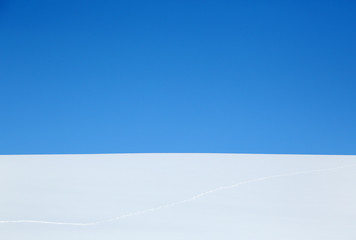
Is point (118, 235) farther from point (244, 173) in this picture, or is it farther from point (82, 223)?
point (244, 173)

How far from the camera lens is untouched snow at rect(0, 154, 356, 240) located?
1713 millimetres

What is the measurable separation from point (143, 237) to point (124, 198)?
2.02ft

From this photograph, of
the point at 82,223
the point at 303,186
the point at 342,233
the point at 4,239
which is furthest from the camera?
the point at 303,186

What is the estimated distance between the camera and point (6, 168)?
282 cm

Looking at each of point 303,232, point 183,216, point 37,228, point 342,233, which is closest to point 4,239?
point 37,228

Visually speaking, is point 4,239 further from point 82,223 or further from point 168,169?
point 168,169

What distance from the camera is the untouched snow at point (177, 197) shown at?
171cm

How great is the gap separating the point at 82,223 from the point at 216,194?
73 cm

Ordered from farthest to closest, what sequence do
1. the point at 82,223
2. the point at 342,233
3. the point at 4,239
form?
1. the point at 82,223
2. the point at 342,233
3. the point at 4,239

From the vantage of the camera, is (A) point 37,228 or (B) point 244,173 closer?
(A) point 37,228

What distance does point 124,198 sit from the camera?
7.27ft

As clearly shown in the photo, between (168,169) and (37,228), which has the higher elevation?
(168,169)

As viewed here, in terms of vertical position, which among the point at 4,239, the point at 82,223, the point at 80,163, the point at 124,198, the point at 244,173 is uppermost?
the point at 80,163

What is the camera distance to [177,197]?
223 cm
